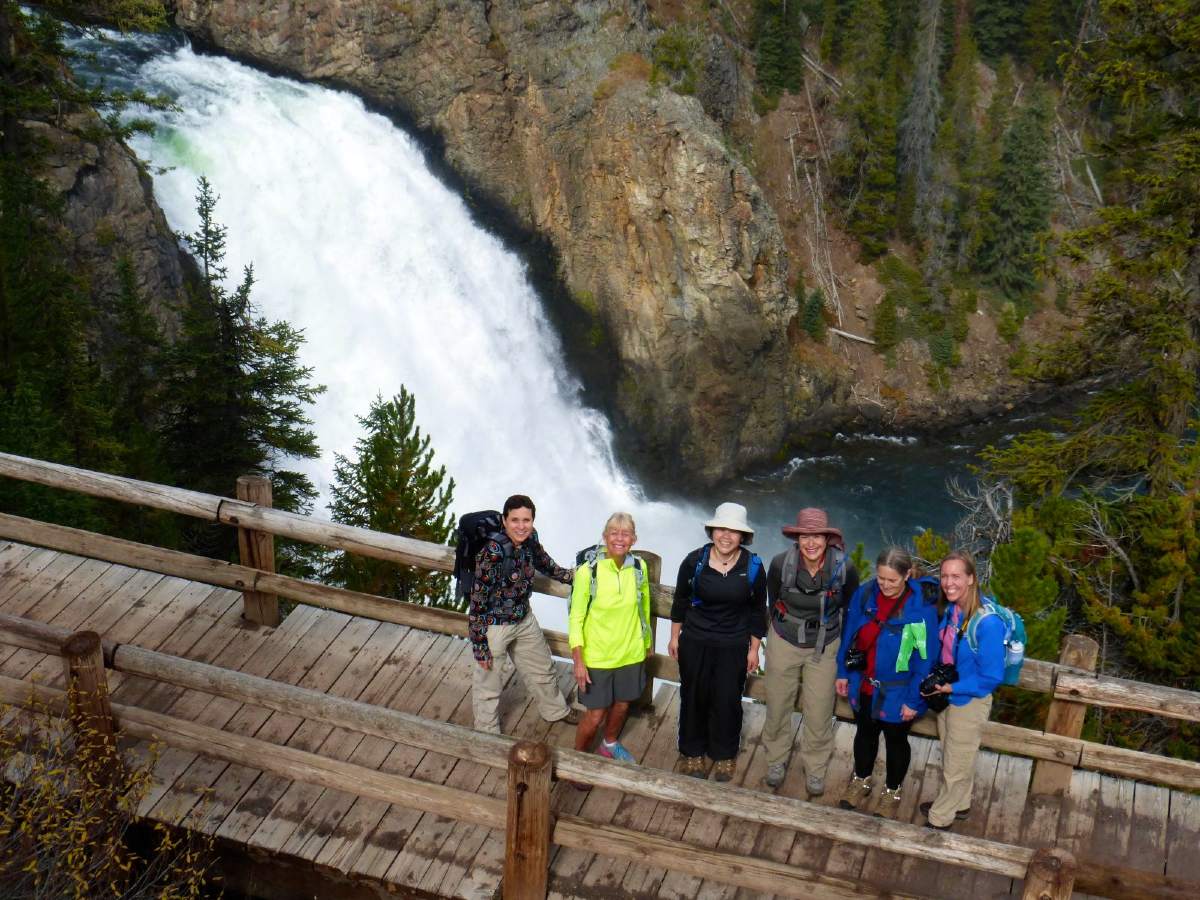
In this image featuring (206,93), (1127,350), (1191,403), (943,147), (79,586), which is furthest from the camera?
(943,147)

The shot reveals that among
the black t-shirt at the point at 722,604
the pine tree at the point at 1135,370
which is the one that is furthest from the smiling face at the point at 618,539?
the pine tree at the point at 1135,370

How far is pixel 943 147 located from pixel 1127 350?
2984 centimetres

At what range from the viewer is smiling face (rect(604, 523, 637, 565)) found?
18.9 feet

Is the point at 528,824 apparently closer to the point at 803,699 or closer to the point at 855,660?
the point at 803,699

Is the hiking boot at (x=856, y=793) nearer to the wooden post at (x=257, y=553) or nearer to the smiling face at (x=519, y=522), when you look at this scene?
the smiling face at (x=519, y=522)

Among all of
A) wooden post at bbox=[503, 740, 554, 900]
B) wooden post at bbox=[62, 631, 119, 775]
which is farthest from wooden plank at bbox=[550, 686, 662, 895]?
wooden post at bbox=[62, 631, 119, 775]

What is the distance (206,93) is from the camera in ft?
100

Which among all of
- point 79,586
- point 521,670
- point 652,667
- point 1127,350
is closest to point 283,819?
point 521,670

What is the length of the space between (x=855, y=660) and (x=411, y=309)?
27575 millimetres

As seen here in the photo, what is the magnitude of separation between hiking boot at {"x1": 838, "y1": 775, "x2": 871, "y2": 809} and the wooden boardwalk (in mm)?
80

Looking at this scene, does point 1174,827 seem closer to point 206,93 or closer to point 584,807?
point 584,807

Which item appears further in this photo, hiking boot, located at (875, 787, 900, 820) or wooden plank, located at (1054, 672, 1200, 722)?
hiking boot, located at (875, 787, 900, 820)

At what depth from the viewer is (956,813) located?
20.0ft

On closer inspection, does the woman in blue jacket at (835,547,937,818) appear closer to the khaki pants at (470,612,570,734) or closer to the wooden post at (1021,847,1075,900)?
the wooden post at (1021,847,1075,900)
